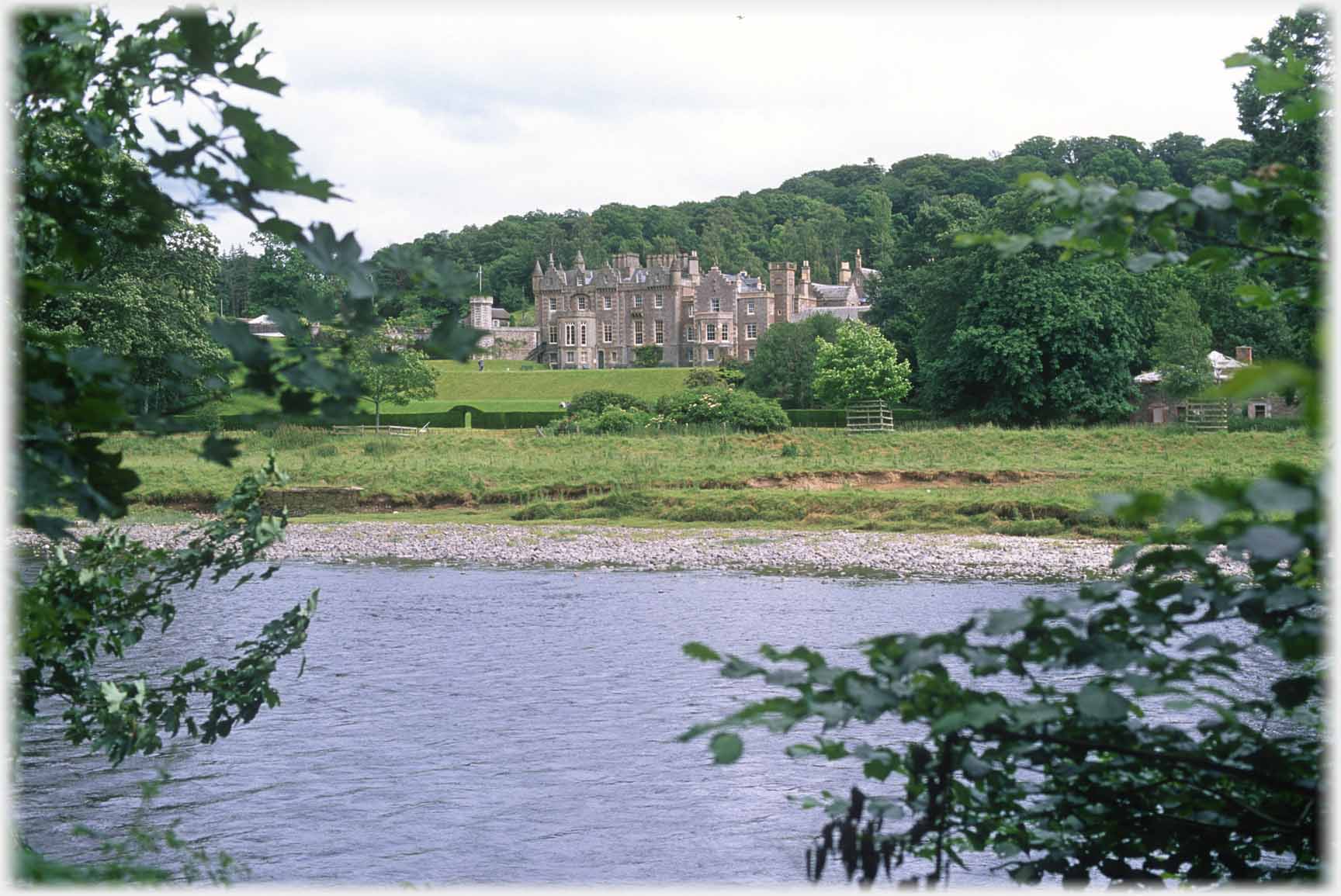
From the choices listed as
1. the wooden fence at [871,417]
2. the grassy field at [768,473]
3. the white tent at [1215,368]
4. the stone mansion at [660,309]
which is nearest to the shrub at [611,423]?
the grassy field at [768,473]

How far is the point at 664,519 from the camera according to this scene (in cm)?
2942

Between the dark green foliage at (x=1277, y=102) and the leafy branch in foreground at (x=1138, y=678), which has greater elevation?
the dark green foliage at (x=1277, y=102)

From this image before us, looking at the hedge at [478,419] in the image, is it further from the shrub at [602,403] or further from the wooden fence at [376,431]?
the wooden fence at [376,431]

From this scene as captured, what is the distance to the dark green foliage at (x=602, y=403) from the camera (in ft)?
180

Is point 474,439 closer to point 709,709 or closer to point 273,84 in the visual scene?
point 709,709

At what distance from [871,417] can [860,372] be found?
3871mm

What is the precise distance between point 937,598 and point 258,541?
14756 millimetres

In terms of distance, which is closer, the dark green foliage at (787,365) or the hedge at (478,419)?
the hedge at (478,419)

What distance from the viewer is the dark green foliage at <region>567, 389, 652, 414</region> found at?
2163 inches

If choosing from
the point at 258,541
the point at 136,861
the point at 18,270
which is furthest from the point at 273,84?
the point at 136,861

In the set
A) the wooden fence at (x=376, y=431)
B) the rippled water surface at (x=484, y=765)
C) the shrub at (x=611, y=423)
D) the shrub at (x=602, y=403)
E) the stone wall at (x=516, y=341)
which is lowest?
the rippled water surface at (x=484, y=765)

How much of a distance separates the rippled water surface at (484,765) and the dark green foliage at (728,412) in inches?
1205

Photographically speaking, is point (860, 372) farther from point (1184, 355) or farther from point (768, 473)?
point (768, 473)

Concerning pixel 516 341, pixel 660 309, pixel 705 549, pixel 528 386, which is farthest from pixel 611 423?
pixel 516 341
